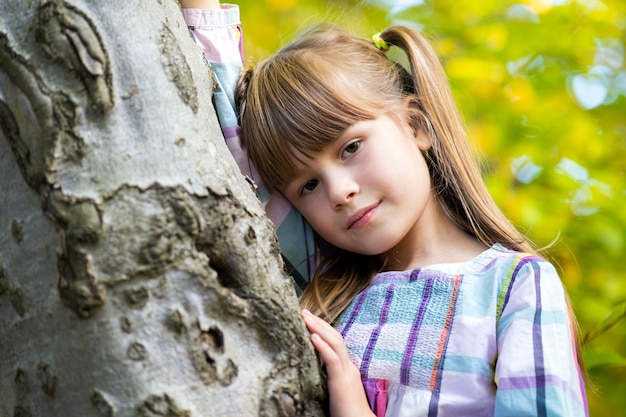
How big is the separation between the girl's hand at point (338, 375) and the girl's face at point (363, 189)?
345 millimetres

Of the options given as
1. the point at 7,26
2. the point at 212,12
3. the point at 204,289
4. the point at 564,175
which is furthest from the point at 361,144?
the point at 564,175

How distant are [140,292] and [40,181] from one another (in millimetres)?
201

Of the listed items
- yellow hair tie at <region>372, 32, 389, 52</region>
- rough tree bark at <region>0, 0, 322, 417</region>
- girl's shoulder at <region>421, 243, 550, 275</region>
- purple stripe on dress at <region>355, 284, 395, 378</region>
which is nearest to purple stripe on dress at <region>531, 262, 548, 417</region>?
girl's shoulder at <region>421, 243, 550, 275</region>

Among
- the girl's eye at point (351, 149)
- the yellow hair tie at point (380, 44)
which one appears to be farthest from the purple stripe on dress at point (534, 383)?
the yellow hair tie at point (380, 44)

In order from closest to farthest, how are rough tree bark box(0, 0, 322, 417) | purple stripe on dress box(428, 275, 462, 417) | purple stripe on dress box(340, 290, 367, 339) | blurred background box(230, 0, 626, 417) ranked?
rough tree bark box(0, 0, 322, 417), purple stripe on dress box(428, 275, 462, 417), purple stripe on dress box(340, 290, 367, 339), blurred background box(230, 0, 626, 417)

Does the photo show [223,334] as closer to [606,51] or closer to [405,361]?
[405,361]

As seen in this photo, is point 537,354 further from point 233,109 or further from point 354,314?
point 233,109

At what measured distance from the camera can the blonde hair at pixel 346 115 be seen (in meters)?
1.70

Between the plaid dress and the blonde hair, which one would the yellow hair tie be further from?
the plaid dress

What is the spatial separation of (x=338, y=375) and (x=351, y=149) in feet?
1.87

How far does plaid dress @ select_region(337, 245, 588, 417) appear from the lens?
4.35 feet

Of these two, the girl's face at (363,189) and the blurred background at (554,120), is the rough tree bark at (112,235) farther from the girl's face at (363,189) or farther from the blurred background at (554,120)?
the blurred background at (554,120)

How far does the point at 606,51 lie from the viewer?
2896 mm

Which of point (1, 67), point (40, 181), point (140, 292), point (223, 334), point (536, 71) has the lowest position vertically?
point (536, 71)
